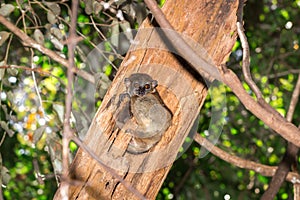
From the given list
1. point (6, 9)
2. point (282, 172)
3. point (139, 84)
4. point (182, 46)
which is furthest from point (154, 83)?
point (282, 172)

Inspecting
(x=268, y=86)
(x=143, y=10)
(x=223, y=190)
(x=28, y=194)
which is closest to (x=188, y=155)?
(x=223, y=190)

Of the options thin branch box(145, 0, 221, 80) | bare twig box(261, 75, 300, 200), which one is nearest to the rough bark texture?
thin branch box(145, 0, 221, 80)

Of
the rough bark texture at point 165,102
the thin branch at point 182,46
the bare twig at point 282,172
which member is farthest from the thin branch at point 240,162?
the thin branch at point 182,46

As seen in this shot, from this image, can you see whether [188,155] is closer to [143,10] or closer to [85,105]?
[85,105]

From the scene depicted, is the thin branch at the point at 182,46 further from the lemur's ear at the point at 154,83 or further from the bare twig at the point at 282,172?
the bare twig at the point at 282,172

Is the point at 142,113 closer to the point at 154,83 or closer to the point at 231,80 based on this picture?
the point at 154,83

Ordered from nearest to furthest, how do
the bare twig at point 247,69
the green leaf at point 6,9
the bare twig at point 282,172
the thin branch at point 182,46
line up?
the thin branch at point 182,46 < the bare twig at point 247,69 < the green leaf at point 6,9 < the bare twig at point 282,172

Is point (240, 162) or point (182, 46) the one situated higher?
point (182, 46)

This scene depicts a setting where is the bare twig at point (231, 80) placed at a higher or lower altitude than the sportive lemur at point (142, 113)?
higher
